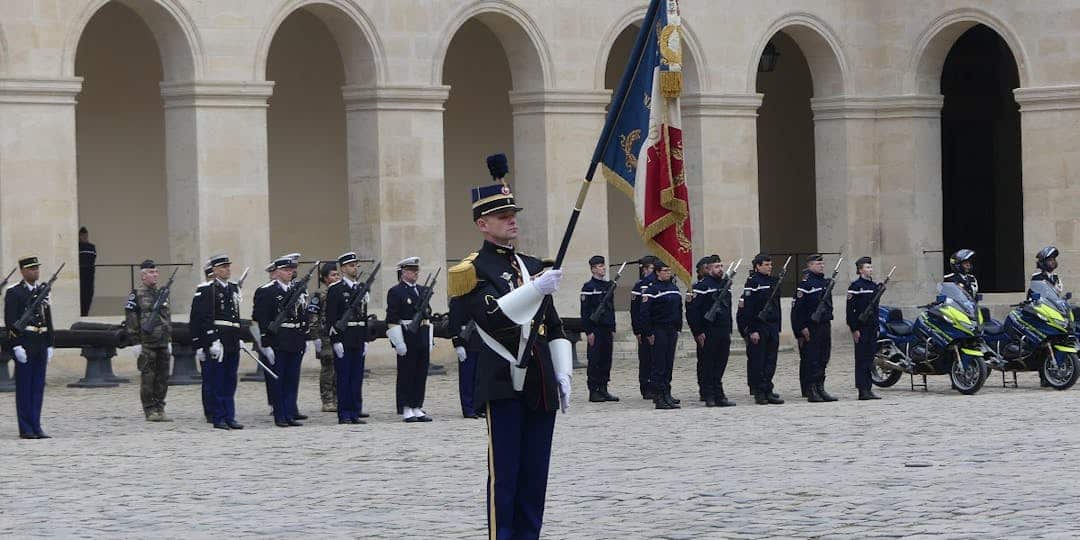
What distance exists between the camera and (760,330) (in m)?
18.8

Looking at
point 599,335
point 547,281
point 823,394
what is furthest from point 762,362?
point 547,281

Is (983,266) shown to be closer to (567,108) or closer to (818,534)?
(567,108)

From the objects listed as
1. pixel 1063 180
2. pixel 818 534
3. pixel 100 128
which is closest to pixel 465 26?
pixel 100 128

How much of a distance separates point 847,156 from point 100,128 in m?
9.78

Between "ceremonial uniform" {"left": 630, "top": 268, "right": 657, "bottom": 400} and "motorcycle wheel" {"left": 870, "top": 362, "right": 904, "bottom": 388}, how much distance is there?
2201 millimetres

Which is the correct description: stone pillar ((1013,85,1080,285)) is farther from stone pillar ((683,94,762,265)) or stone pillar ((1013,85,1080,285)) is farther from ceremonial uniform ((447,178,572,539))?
ceremonial uniform ((447,178,572,539))

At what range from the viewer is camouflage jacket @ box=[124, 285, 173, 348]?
17484 millimetres

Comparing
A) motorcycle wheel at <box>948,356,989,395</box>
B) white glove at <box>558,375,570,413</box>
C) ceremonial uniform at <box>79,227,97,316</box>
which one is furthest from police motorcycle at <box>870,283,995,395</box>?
white glove at <box>558,375,570,413</box>

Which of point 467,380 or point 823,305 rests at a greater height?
point 823,305

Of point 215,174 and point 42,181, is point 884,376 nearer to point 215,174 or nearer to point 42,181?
point 215,174

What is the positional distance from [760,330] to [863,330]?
3.41 feet

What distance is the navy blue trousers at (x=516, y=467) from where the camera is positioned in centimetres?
867

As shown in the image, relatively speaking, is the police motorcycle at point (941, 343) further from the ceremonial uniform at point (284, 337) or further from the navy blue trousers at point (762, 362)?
the ceremonial uniform at point (284, 337)

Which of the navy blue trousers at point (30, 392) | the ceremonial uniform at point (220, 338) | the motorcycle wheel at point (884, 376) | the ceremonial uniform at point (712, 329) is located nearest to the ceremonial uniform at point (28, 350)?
the navy blue trousers at point (30, 392)
